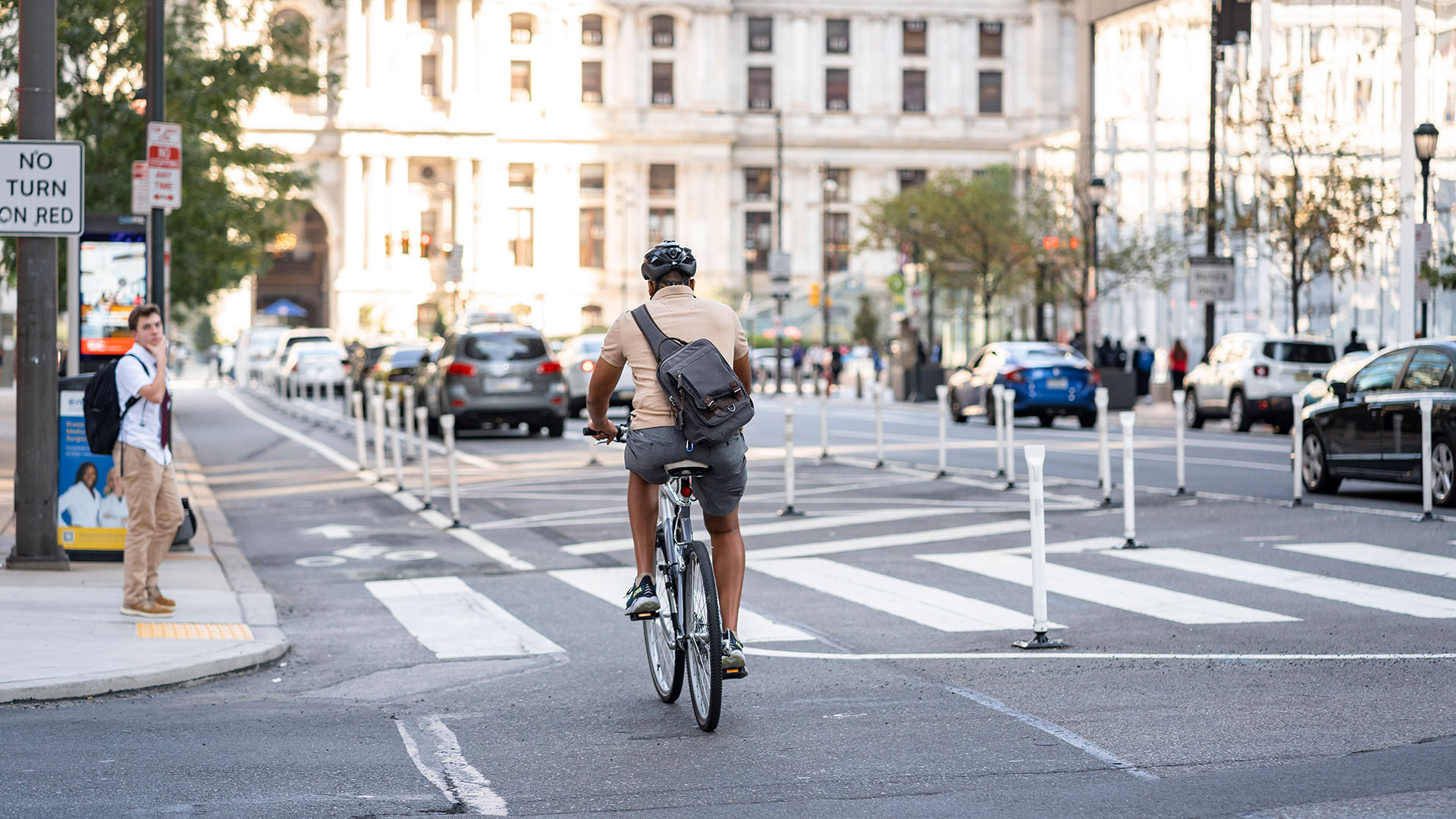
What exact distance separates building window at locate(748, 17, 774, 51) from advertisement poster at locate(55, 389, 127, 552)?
10190 cm

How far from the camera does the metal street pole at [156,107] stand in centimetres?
1584

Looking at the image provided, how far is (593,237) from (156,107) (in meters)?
95.6

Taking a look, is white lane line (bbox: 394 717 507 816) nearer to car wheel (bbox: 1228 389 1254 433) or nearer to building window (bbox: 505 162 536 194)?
car wheel (bbox: 1228 389 1254 433)

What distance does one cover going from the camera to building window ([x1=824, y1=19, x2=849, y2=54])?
112812 millimetres

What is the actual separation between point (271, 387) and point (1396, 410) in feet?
140

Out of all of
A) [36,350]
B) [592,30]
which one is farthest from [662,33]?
[36,350]

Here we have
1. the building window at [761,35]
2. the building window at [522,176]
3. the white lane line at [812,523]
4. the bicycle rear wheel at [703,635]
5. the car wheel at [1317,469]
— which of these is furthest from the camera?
the building window at [761,35]

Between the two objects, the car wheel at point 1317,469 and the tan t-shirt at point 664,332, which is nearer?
the tan t-shirt at point 664,332

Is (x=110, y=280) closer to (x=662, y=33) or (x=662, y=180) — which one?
(x=662, y=33)

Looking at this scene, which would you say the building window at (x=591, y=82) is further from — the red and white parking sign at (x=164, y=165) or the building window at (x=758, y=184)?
the red and white parking sign at (x=164, y=165)

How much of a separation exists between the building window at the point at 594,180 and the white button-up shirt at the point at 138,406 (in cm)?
10063

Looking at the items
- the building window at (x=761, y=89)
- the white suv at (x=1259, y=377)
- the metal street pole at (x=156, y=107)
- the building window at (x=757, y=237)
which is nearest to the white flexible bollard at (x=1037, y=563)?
the metal street pole at (x=156, y=107)

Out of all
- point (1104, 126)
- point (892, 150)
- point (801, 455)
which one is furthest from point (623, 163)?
point (801, 455)

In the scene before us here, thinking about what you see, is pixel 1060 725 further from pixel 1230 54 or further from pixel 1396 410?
pixel 1230 54
